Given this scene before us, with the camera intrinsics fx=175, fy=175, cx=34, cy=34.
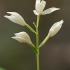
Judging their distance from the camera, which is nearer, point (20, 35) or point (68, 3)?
point (20, 35)

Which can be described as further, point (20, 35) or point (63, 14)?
point (63, 14)

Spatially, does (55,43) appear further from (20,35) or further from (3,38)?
(20,35)

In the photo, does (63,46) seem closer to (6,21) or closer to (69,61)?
(69,61)

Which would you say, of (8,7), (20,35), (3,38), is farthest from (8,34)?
(20,35)

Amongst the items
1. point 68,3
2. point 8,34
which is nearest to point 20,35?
point 8,34

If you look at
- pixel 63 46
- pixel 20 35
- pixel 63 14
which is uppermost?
pixel 63 14

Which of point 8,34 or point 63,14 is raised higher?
point 63,14
